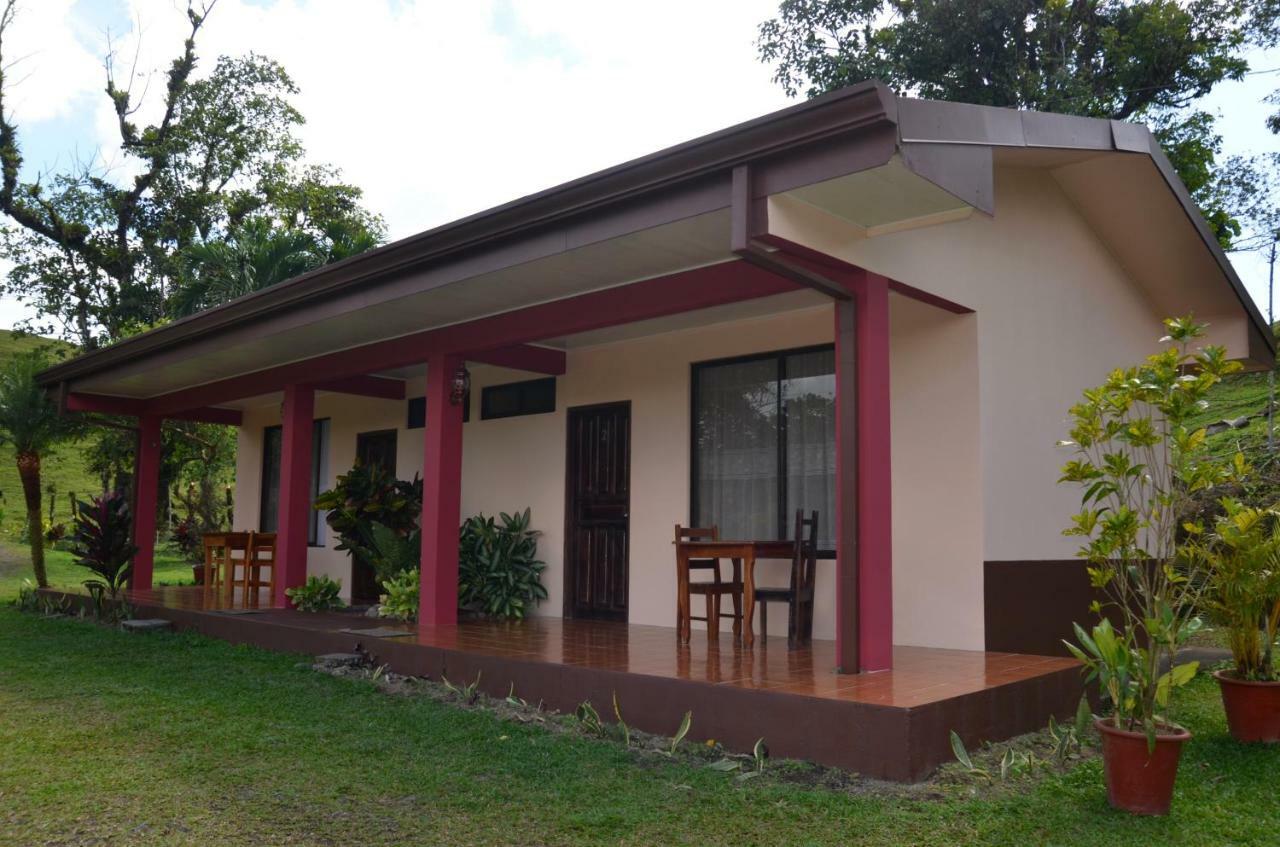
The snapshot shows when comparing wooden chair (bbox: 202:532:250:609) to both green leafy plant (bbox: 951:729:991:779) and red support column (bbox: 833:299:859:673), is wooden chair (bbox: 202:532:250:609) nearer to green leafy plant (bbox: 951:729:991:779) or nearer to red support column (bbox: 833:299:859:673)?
red support column (bbox: 833:299:859:673)

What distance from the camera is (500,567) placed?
28.9 ft

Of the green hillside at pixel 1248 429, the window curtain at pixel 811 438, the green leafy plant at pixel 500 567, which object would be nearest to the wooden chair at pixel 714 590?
the window curtain at pixel 811 438

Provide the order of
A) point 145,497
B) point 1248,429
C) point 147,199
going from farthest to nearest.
A: point 147,199 → point 1248,429 → point 145,497

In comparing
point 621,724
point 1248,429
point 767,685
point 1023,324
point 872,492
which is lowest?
point 621,724

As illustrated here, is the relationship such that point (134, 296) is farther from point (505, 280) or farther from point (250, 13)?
point (505, 280)

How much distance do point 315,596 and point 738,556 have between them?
510 cm

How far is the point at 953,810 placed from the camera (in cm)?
377

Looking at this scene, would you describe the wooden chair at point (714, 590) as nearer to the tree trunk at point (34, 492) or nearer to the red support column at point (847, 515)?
the red support column at point (847, 515)

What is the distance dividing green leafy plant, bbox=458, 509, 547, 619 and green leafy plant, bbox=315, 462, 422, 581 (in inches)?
22.2

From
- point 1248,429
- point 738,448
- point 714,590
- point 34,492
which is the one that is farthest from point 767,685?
point 1248,429

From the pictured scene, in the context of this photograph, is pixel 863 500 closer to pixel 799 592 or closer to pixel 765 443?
pixel 799 592

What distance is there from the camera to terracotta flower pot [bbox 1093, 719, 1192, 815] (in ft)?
12.2

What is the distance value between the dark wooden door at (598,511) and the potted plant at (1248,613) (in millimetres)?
4566

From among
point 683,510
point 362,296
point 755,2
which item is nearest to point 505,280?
point 362,296
